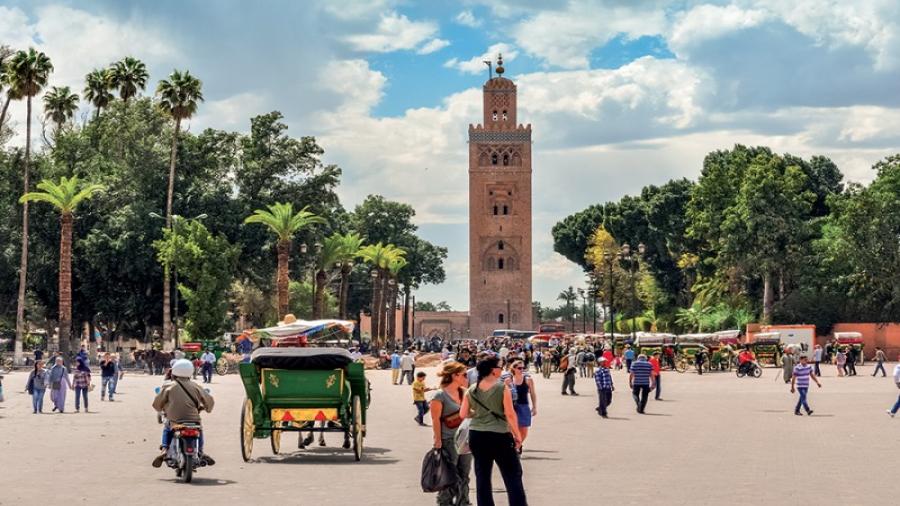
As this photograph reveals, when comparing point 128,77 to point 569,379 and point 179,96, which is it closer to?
point 179,96

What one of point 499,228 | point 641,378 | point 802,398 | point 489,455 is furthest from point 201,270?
point 499,228

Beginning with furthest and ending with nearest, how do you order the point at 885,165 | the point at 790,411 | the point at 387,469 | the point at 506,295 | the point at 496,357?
the point at 506,295 < the point at 885,165 < the point at 790,411 < the point at 387,469 < the point at 496,357

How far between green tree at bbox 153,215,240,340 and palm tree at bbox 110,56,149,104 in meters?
18.4

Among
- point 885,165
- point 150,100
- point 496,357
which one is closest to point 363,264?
point 150,100

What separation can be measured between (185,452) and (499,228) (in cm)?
12006

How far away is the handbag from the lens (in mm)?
12438

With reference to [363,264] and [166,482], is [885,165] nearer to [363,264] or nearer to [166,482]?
[363,264]

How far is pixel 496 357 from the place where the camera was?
12.2m

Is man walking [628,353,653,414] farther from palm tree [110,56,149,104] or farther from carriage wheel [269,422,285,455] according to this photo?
palm tree [110,56,149,104]

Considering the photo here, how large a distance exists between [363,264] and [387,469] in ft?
322

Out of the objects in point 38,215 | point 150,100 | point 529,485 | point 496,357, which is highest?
point 150,100

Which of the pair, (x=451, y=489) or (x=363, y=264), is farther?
(x=363, y=264)

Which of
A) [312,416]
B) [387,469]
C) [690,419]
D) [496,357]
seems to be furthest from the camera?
[690,419]

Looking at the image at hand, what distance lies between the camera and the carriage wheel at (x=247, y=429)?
716 inches
